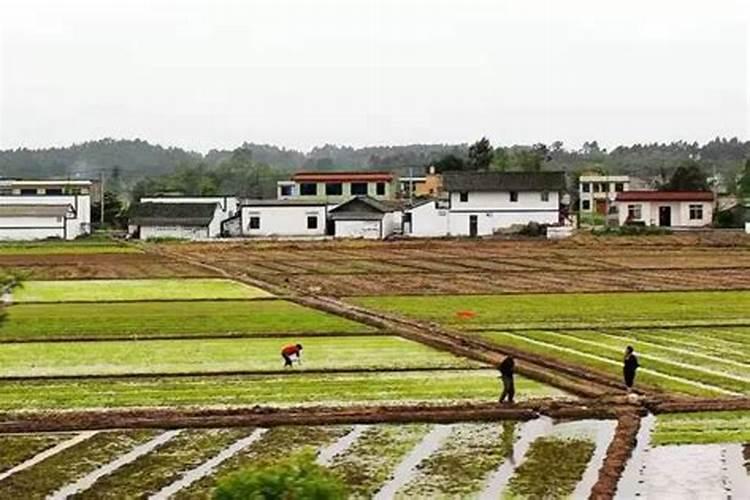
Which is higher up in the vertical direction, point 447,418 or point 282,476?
point 282,476

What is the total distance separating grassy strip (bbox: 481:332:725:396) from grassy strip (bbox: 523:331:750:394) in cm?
31

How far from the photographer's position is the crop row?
17344 mm

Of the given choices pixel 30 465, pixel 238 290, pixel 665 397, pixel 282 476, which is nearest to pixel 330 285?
pixel 238 290

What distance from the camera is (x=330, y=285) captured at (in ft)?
154

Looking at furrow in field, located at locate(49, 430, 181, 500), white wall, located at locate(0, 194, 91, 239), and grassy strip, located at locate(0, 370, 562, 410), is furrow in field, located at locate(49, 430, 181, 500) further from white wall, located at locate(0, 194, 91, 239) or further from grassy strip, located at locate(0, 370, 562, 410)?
white wall, located at locate(0, 194, 91, 239)

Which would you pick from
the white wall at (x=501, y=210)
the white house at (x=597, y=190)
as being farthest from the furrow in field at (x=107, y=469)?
the white house at (x=597, y=190)

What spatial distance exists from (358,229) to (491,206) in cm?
866

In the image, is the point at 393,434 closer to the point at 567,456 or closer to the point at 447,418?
the point at 447,418

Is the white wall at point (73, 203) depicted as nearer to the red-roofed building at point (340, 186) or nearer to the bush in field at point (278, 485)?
the red-roofed building at point (340, 186)

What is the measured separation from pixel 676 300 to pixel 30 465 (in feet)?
83.1

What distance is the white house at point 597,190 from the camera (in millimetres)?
116125

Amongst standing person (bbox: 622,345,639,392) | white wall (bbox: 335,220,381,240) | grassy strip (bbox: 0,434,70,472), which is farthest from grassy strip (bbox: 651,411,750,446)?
white wall (bbox: 335,220,381,240)

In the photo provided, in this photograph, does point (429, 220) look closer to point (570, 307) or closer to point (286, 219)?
point (286, 219)

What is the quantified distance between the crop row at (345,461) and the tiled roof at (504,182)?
6160cm
